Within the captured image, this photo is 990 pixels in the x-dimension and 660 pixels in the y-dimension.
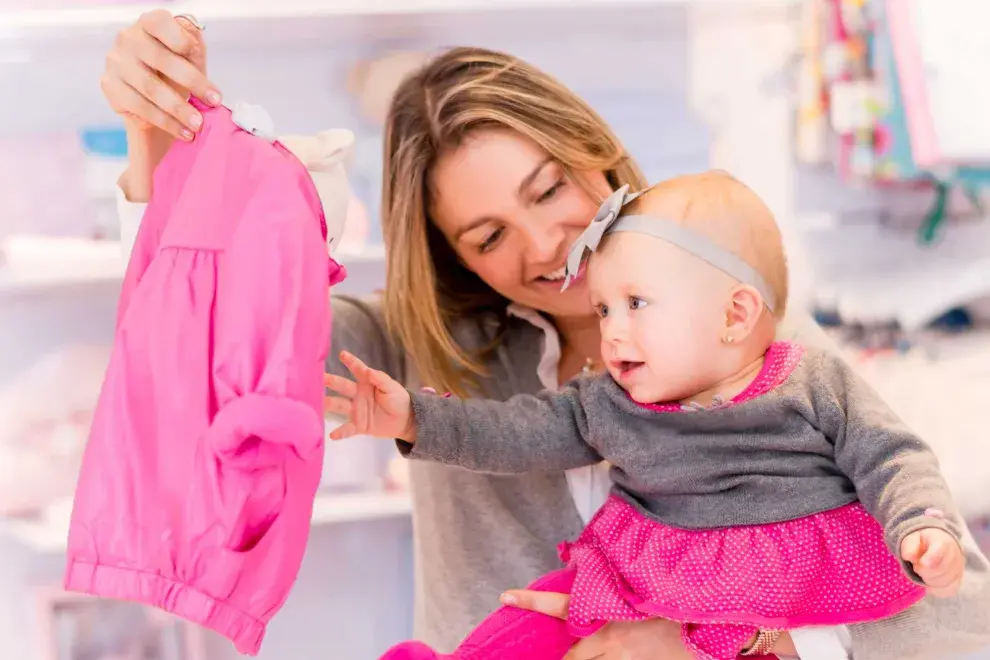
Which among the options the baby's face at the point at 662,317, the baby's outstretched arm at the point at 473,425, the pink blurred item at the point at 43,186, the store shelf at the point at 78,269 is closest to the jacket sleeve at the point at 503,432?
the baby's outstretched arm at the point at 473,425

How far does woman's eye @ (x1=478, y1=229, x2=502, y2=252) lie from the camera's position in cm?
133

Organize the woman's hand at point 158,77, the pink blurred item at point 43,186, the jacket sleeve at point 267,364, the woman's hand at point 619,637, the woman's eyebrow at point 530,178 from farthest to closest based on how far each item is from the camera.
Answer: the pink blurred item at point 43,186 → the woman's eyebrow at point 530,178 → the woman's hand at point 619,637 → the woman's hand at point 158,77 → the jacket sleeve at point 267,364

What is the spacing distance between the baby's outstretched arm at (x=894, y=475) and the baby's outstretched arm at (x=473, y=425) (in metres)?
0.28

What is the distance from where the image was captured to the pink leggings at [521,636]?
3.52ft

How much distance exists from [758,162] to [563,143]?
946 mm

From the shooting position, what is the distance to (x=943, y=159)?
172 centimetres

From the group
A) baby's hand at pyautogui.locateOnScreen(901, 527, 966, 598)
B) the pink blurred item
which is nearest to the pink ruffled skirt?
baby's hand at pyautogui.locateOnScreen(901, 527, 966, 598)

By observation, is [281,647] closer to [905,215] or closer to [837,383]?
[837,383]

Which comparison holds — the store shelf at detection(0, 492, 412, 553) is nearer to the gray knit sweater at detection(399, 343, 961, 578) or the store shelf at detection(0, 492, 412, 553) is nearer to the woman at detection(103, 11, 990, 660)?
the woman at detection(103, 11, 990, 660)

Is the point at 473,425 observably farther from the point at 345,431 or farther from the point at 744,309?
the point at 744,309

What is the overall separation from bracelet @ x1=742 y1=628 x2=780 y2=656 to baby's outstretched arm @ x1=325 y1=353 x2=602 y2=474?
0.91 feet

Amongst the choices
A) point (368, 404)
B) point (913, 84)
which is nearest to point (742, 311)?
point (368, 404)

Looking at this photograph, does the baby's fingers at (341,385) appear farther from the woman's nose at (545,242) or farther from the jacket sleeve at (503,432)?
the woman's nose at (545,242)

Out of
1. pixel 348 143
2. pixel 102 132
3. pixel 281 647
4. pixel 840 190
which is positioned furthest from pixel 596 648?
pixel 840 190
